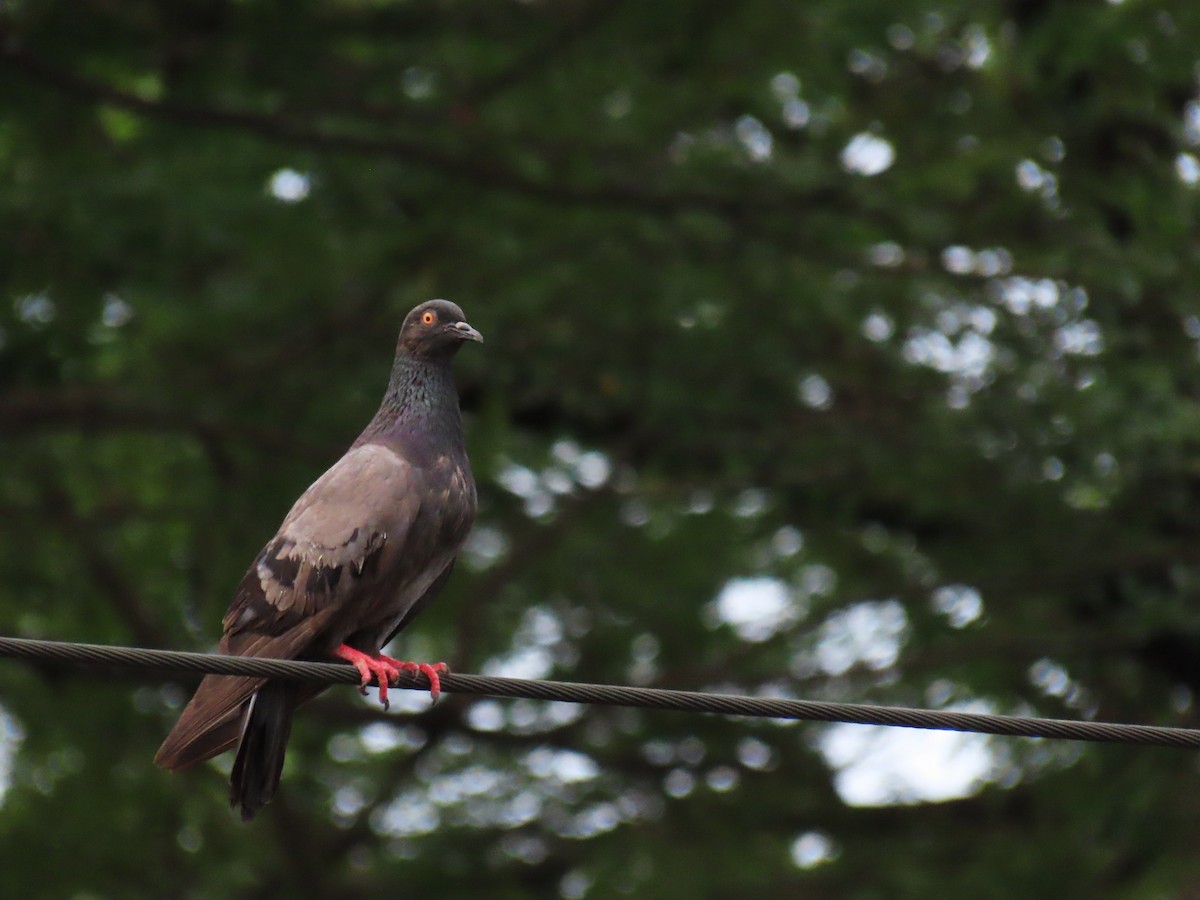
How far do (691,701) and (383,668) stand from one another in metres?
1.41

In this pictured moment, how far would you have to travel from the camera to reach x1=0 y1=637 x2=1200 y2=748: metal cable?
3.71 meters

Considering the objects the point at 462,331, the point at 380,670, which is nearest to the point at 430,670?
the point at 380,670

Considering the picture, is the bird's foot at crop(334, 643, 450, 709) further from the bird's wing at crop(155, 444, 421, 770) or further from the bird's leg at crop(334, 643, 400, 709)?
the bird's wing at crop(155, 444, 421, 770)

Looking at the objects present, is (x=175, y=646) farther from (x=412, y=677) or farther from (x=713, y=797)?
(x=412, y=677)

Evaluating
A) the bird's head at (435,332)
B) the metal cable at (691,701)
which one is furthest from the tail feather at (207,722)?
the bird's head at (435,332)

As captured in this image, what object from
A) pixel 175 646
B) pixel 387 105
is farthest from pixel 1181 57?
pixel 175 646

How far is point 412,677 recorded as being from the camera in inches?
195

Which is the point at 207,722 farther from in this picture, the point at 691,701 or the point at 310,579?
the point at 691,701

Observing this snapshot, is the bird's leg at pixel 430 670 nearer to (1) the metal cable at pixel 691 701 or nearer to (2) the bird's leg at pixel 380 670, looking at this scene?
(2) the bird's leg at pixel 380 670

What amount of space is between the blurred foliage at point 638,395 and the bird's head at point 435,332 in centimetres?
268

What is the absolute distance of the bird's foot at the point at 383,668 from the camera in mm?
4806

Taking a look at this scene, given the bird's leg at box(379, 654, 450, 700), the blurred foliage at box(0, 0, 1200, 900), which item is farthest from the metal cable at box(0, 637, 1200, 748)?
the blurred foliage at box(0, 0, 1200, 900)

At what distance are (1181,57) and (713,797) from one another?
5.05 meters

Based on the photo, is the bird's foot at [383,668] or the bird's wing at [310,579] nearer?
the bird's foot at [383,668]
